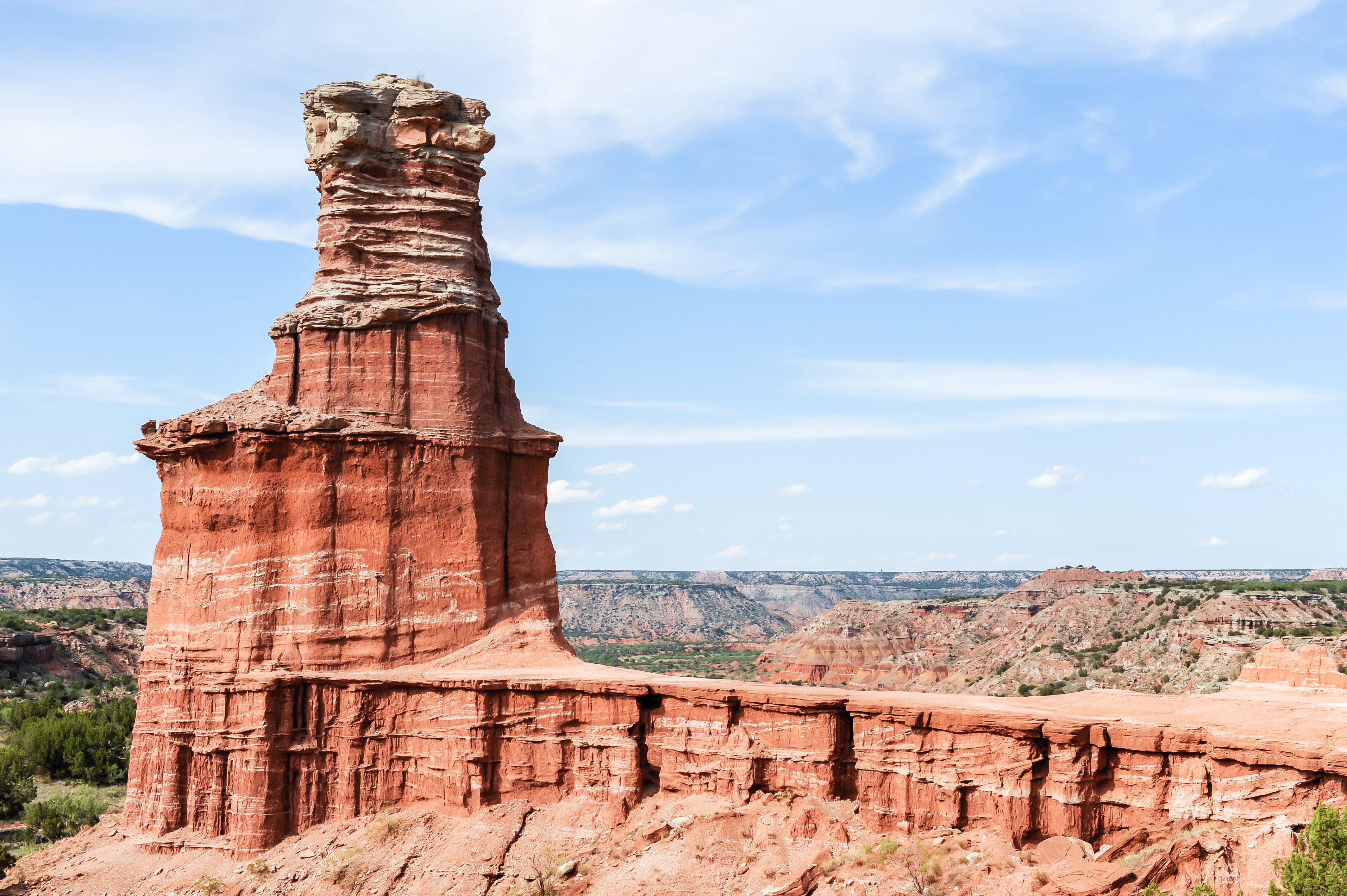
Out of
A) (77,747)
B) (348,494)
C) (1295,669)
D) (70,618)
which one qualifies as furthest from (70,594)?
(1295,669)

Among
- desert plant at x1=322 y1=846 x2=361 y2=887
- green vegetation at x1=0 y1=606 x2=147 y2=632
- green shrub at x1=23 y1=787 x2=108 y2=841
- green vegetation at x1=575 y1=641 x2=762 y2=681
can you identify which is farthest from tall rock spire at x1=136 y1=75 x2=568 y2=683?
green vegetation at x1=575 y1=641 x2=762 y2=681

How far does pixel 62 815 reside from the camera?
41344mm

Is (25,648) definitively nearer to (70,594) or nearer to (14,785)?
(14,785)

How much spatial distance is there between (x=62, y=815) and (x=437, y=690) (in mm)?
21738

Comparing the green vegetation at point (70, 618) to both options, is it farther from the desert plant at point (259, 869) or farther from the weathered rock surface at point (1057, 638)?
the weathered rock surface at point (1057, 638)

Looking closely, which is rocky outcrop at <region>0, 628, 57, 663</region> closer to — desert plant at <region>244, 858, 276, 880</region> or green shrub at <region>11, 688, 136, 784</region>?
green shrub at <region>11, 688, 136, 784</region>

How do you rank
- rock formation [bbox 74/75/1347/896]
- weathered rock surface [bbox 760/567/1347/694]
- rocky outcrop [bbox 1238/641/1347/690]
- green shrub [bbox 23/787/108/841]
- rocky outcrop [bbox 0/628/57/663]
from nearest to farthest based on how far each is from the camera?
rock formation [bbox 74/75/1347/896] → rocky outcrop [bbox 1238/641/1347/690] → green shrub [bbox 23/787/108/841] → weathered rock surface [bbox 760/567/1347/694] → rocky outcrop [bbox 0/628/57/663]

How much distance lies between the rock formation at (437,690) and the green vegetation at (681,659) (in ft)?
308

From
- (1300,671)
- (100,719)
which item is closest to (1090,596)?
(1300,671)

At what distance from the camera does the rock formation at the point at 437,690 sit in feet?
78.4

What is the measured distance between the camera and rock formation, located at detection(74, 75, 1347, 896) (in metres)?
23.9

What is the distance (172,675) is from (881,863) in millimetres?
21403

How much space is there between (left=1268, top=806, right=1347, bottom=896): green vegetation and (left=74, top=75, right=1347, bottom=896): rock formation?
2.46 meters

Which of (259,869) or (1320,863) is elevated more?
(1320,863)
